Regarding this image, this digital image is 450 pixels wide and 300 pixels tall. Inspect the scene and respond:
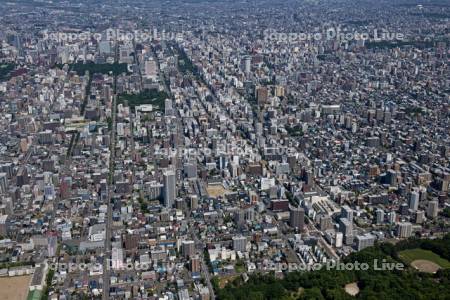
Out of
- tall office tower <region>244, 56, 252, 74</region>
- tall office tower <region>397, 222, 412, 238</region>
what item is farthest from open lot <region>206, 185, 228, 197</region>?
tall office tower <region>244, 56, 252, 74</region>

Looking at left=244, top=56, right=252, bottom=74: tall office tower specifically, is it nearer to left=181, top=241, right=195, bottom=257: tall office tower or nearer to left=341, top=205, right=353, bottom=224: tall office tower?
left=341, top=205, right=353, bottom=224: tall office tower

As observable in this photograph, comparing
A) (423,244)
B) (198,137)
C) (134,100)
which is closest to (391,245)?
(423,244)

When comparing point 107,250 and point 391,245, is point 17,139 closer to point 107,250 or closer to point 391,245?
point 107,250

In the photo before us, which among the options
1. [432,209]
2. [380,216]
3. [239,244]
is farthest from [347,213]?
[239,244]

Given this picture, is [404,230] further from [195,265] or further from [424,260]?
[195,265]

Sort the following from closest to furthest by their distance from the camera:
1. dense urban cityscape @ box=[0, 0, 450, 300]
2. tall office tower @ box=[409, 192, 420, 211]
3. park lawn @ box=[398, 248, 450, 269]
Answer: dense urban cityscape @ box=[0, 0, 450, 300]
park lawn @ box=[398, 248, 450, 269]
tall office tower @ box=[409, 192, 420, 211]

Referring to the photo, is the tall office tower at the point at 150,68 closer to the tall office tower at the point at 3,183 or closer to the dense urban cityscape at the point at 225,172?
the dense urban cityscape at the point at 225,172
